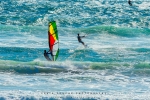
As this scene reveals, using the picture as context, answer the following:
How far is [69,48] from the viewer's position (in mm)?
21344

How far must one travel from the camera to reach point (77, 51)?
21.2m

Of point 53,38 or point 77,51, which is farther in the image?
point 77,51

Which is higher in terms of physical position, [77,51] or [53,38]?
[53,38]

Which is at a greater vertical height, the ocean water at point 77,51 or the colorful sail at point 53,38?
the colorful sail at point 53,38

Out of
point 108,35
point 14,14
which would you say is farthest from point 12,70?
point 14,14

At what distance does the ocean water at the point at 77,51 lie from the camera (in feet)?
50.0

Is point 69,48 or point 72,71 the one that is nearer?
point 72,71

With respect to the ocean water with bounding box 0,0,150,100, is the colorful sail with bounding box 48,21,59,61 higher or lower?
higher

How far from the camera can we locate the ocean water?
50.0ft

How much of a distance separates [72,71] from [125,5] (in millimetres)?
14770

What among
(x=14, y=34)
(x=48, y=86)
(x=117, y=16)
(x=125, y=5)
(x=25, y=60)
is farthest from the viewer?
(x=125, y=5)

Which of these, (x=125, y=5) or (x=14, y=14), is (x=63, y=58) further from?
(x=125, y=5)

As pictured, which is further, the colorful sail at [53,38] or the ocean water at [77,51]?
the colorful sail at [53,38]

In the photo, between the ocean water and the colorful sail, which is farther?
the colorful sail
